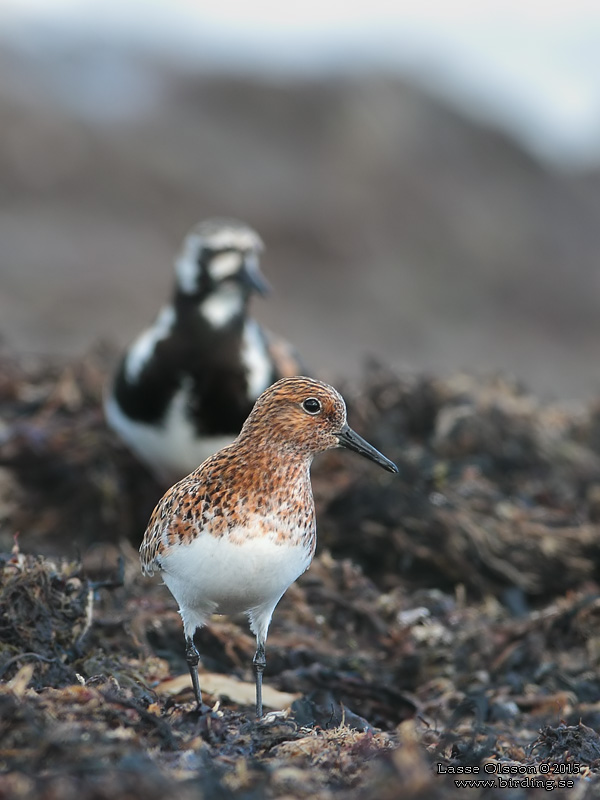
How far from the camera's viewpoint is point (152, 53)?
2762cm

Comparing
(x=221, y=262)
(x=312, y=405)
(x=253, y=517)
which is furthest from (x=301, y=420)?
(x=221, y=262)

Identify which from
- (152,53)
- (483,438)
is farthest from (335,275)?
(483,438)

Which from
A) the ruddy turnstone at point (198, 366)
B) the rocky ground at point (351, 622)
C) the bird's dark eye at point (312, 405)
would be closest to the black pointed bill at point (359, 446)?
the bird's dark eye at point (312, 405)

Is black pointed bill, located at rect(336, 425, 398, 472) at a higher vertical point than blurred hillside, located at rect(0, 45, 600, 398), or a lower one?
lower

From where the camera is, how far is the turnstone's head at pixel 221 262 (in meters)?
6.00

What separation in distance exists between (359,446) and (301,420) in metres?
0.22

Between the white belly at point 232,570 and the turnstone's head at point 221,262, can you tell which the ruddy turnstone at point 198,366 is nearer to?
the turnstone's head at point 221,262

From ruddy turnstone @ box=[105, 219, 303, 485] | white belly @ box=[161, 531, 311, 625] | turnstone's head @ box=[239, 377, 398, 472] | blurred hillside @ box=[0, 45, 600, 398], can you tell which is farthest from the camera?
blurred hillside @ box=[0, 45, 600, 398]

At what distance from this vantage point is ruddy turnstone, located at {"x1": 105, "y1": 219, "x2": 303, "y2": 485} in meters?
5.78

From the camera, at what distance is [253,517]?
123 inches

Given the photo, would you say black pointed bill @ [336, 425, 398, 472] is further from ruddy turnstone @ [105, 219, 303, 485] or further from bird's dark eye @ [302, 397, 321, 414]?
ruddy turnstone @ [105, 219, 303, 485]

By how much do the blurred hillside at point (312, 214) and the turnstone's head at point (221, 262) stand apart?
875 centimetres

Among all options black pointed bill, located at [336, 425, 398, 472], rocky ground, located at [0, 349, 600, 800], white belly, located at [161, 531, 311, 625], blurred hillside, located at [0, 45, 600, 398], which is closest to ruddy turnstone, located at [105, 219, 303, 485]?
rocky ground, located at [0, 349, 600, 800]

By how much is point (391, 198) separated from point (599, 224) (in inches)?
218
